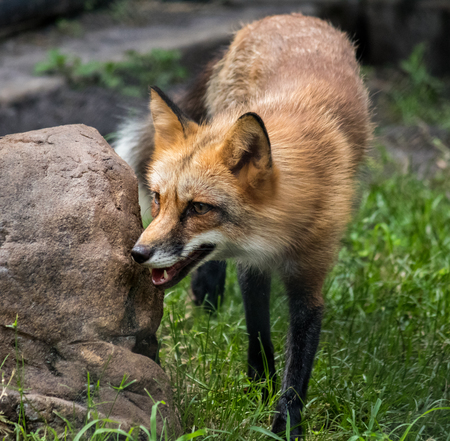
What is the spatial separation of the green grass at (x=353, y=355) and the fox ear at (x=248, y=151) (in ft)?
3.37

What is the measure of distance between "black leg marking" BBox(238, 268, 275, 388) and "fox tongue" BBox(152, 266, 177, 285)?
77cm

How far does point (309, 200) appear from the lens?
2846 mm

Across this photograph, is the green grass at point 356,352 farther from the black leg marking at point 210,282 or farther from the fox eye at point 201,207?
the fox eye at point 201,207

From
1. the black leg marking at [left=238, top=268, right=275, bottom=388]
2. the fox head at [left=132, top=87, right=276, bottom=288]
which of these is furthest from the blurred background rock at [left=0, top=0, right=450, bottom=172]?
the fox head at [left=132, top=87, right=276, bottom=288]

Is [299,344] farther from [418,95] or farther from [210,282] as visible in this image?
[418,95]

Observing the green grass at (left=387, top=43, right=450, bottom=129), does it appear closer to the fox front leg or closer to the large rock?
the fox front leg

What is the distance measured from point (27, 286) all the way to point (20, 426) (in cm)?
58

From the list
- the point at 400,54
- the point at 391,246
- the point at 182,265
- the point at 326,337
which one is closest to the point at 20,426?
the point at 182,265

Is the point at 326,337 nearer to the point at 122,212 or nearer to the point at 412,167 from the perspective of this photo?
the point at 122,212

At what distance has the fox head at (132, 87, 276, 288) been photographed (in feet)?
8.29

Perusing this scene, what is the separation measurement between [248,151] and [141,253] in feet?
2.46

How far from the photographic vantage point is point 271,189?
271cm

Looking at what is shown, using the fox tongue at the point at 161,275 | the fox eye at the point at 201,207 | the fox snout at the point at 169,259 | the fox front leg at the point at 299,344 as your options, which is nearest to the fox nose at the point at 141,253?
the fox snout at the point at 169,259

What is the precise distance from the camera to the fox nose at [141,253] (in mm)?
2367
